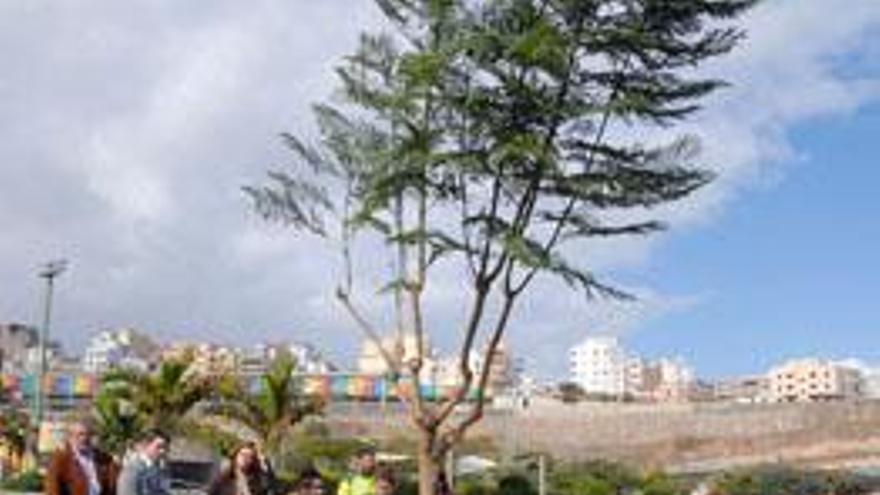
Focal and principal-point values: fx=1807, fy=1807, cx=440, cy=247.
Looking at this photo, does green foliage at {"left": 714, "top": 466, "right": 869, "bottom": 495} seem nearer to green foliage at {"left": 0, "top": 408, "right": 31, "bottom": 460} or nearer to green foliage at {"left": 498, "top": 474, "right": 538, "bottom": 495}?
green foliage at {"left": 498, "top": 474, "right": 538, "bottom": 495}

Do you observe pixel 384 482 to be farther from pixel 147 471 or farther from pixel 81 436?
pixel 81 436

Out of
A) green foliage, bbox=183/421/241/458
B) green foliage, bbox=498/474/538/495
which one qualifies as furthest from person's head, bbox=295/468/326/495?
green foliage, bbox=183/421/241/458

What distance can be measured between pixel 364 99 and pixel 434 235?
2.44 meters

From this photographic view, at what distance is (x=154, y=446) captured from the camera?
11.4m

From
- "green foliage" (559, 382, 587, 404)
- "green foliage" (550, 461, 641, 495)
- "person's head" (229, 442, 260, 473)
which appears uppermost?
"green foliage" (559, 382, 587, 404)

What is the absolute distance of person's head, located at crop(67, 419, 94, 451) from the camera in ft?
36.8

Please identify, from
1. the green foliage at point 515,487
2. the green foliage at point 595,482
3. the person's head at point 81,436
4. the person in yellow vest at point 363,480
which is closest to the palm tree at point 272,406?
the green foliage at point 595,482

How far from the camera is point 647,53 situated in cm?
2347

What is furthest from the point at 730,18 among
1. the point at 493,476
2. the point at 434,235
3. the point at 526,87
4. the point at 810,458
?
the point at 810,458

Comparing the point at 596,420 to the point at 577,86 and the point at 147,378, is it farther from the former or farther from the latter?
the point at 577,86

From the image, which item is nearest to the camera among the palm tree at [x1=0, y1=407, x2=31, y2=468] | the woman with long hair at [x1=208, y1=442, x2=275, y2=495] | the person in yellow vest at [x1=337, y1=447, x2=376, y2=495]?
the woman with long hair at [x1=208, y1=442, x2=275, y2=495]

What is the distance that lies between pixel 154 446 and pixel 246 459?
80 cm

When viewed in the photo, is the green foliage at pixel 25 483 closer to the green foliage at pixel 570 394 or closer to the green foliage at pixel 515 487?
the green foliage at pixel 515 487

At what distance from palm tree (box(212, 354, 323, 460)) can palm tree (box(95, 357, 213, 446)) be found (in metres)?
0.98
